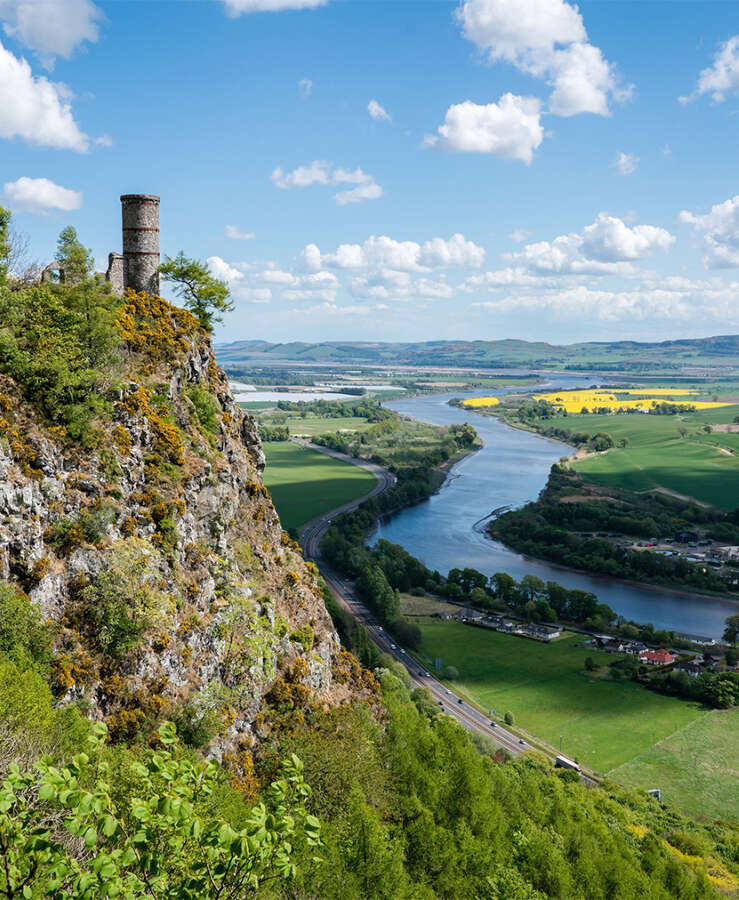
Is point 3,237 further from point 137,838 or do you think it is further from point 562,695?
point 562,695

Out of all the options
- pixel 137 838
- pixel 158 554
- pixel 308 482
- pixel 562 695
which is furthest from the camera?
pixel 308 482

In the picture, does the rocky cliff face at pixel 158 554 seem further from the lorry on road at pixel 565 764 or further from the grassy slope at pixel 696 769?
the grassy slope at pixel 696 769

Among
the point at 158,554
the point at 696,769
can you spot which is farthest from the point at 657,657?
the point at 158,554

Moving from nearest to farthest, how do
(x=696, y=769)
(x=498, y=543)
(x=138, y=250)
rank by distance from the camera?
(x=138, y=250)
(x=696, y=769)
(x=498, y=543)

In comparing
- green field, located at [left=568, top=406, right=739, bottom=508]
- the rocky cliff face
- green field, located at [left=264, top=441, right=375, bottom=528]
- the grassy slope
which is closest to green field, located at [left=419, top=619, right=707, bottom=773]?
the grassy slope

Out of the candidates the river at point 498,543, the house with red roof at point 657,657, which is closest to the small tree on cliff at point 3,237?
the house with red roof at point 657,657

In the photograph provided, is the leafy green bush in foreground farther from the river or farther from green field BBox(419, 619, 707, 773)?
the river
